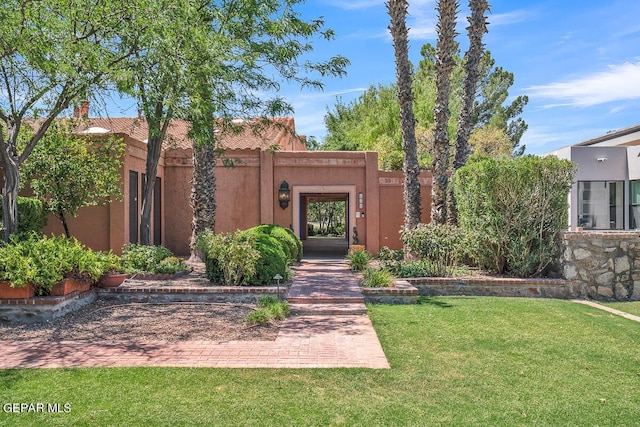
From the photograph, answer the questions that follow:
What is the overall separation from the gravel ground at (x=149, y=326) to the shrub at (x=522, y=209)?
5.24m

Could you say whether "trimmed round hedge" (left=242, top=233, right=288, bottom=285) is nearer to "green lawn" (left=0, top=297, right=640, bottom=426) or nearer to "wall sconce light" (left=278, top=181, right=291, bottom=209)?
"green lawn" (left=0, top=297, right=640, bottom=426)

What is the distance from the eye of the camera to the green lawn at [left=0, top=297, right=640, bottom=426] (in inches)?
146

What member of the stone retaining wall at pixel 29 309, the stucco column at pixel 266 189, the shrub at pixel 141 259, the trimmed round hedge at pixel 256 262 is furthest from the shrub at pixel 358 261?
the stone retaining wall at pixel 29 309

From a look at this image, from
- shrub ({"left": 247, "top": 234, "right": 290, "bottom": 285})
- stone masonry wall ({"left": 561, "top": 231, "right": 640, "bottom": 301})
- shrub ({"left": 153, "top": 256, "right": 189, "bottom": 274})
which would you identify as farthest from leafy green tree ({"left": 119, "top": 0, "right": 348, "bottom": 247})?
stone masonry wall ({"left": 561, "top": 231, "right": 640, "bottom": 301})

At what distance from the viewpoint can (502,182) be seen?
9.62 metres

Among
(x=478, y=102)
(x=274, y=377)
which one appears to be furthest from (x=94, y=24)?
(x=478, y=102)

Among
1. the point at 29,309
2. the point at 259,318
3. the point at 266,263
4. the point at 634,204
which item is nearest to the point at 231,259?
the point at 266,263

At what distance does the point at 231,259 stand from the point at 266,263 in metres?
0.67

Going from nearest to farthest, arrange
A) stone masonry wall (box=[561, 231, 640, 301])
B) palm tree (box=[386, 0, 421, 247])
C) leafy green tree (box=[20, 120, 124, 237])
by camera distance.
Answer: stone masonry wall (box=[561, 231, 640, 301])
leafy green tree (box=[20, 120, 124, 237])
palm tree (box=[386, 0, 421, 247])

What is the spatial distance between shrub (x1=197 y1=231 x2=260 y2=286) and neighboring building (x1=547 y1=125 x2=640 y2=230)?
15.9 m

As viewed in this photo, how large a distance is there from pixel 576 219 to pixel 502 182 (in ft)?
40.5

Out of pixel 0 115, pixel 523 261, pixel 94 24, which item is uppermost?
pixel 94 24

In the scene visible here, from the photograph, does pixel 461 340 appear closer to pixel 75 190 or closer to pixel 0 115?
pixel 0 115

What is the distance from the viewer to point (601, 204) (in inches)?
797
